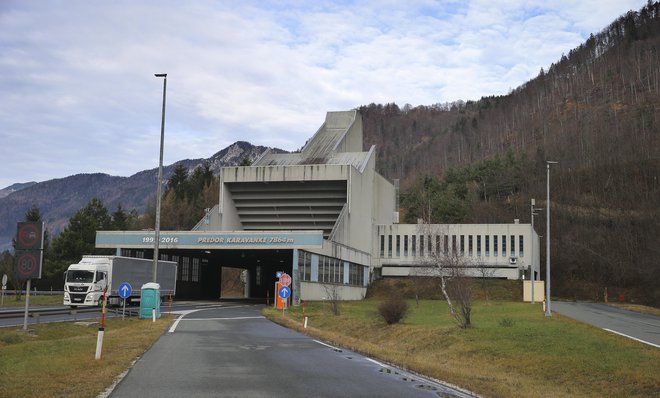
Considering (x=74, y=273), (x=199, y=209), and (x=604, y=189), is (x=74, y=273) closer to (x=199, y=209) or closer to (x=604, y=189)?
(x=199, y=209)

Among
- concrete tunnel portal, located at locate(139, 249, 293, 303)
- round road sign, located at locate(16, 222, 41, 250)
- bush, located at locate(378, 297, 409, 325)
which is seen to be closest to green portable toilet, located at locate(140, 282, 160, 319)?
round road sign, located at locate(16, 222, 41, 250)

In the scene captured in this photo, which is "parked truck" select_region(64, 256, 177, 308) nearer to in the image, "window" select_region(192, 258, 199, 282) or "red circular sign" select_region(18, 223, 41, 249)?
"red circular sign" select_region(18, 223, 41, 249)

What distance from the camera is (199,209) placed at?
126125mm

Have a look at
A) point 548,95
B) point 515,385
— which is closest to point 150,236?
point 515,385

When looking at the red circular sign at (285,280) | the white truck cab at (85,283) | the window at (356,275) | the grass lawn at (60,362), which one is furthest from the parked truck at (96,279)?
the window at (356,275)

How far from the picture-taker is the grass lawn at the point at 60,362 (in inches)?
443

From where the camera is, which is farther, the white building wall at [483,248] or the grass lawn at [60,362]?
the white building wall at [483,248]

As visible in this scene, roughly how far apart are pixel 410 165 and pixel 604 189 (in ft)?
299

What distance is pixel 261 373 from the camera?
13.5 metres

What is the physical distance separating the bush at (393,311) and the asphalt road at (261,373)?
26.1 feet

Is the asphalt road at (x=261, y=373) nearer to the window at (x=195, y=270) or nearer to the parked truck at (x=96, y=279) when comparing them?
the parked truck at (x=96, y=279)

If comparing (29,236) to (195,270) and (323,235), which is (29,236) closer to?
(323,235)

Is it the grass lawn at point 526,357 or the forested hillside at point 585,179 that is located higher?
the forested hillside at point 585,179

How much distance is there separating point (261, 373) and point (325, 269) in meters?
44.3
